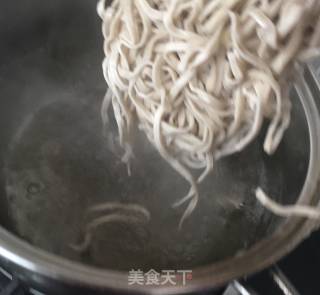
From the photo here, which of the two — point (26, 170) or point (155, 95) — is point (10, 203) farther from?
point (155, 95)

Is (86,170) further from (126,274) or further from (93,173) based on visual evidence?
(126,274)

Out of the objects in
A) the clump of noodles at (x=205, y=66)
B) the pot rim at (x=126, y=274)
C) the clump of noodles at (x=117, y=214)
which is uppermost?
the clump of noodles at (x=205, y=66)

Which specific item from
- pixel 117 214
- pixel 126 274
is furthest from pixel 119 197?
pixel 126 274

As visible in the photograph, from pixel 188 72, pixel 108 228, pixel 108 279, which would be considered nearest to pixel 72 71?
pixel 108 228

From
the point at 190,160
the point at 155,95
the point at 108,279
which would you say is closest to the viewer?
the point at 108,279

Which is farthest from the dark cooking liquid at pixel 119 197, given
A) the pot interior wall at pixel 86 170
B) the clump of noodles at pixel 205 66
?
the clump of noodles at pixel 205 66

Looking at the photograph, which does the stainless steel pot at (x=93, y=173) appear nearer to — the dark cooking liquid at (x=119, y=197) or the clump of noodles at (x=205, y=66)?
the dark cooking liquid at (x=119, y=197)
